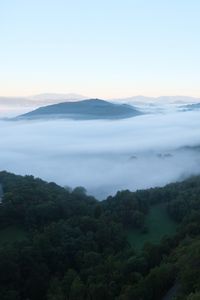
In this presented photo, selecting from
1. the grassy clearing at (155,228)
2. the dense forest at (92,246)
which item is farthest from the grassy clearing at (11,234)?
the grassy clearing at (155,228)

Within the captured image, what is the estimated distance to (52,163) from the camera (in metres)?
182

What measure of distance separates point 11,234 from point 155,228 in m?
17.5

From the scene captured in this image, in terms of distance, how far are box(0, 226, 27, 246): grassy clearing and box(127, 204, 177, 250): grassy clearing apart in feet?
39.3

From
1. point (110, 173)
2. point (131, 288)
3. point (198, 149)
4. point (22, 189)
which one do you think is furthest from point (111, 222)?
point (198, 149)

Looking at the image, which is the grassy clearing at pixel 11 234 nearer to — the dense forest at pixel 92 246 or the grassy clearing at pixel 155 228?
the dense forest at pixel 92 246

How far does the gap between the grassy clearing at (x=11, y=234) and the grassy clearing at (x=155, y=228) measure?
11976mm

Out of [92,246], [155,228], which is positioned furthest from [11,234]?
[155,228]

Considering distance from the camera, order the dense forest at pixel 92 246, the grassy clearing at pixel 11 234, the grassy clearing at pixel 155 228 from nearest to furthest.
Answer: the dense forest at pixel 92 246, the grassy clearing at pixel 11 234, the grassy clearing at pixel 155 228

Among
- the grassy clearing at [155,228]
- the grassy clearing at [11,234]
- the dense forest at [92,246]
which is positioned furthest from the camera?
the grassy clearing at [155,228]

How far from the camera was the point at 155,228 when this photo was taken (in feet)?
199

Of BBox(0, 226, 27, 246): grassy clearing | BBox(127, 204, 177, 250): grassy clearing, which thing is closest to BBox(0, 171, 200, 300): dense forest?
BBox(0, 226, 27, 246): grassy clearing

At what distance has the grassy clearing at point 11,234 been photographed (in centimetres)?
5164

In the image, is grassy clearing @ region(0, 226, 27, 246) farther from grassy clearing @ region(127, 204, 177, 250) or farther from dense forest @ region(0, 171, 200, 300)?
grassy clearing @ region(127, 204, 177, 250)

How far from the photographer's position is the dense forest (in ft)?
108
